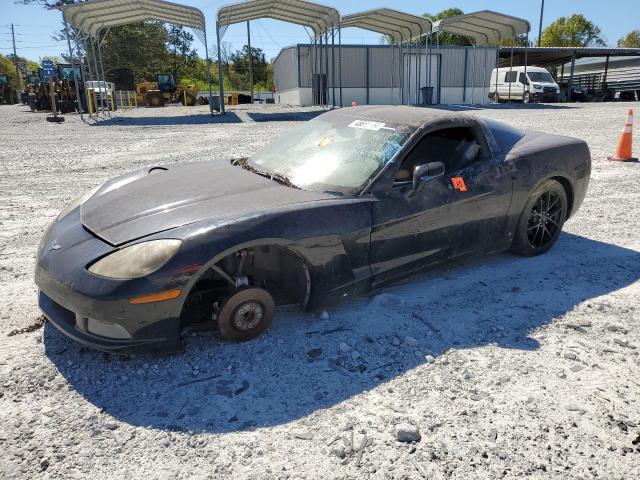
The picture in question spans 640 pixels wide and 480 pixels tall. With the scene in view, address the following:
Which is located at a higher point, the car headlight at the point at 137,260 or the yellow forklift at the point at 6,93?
the yellow forklift at the point at 6,93

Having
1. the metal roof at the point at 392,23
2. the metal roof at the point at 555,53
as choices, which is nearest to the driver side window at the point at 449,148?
the metal roof at the point at 392,23

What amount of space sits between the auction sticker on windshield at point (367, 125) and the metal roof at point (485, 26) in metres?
21.9

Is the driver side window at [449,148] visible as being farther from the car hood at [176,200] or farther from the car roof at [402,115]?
the car hood at [176,200]

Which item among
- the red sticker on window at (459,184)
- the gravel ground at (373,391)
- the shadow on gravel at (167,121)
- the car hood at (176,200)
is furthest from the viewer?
the shadow on gravel at (167,121)

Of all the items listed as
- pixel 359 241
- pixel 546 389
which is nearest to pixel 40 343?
pixel 359 241

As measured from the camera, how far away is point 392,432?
2186mm

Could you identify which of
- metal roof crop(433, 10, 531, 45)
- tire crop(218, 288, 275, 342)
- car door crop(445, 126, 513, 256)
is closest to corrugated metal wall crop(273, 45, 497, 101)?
metal roof crop(433, 10, 531, 45)

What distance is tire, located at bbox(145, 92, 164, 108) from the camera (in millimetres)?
31047

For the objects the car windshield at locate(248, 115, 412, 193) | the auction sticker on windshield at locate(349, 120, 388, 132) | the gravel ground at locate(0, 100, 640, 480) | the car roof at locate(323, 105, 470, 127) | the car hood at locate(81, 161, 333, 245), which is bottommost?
the gravel ground at locate(0, 100, 640, 480)

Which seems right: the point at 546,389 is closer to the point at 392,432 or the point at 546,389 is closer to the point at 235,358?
the point at 392,432

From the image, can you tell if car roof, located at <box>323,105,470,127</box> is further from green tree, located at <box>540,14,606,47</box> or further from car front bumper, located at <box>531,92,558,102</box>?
green tree, located at <box>540,14,606,47</box>

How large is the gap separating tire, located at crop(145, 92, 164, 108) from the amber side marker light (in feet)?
104

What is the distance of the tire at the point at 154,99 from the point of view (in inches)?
1222

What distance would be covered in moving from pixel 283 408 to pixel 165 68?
60.3 metres
